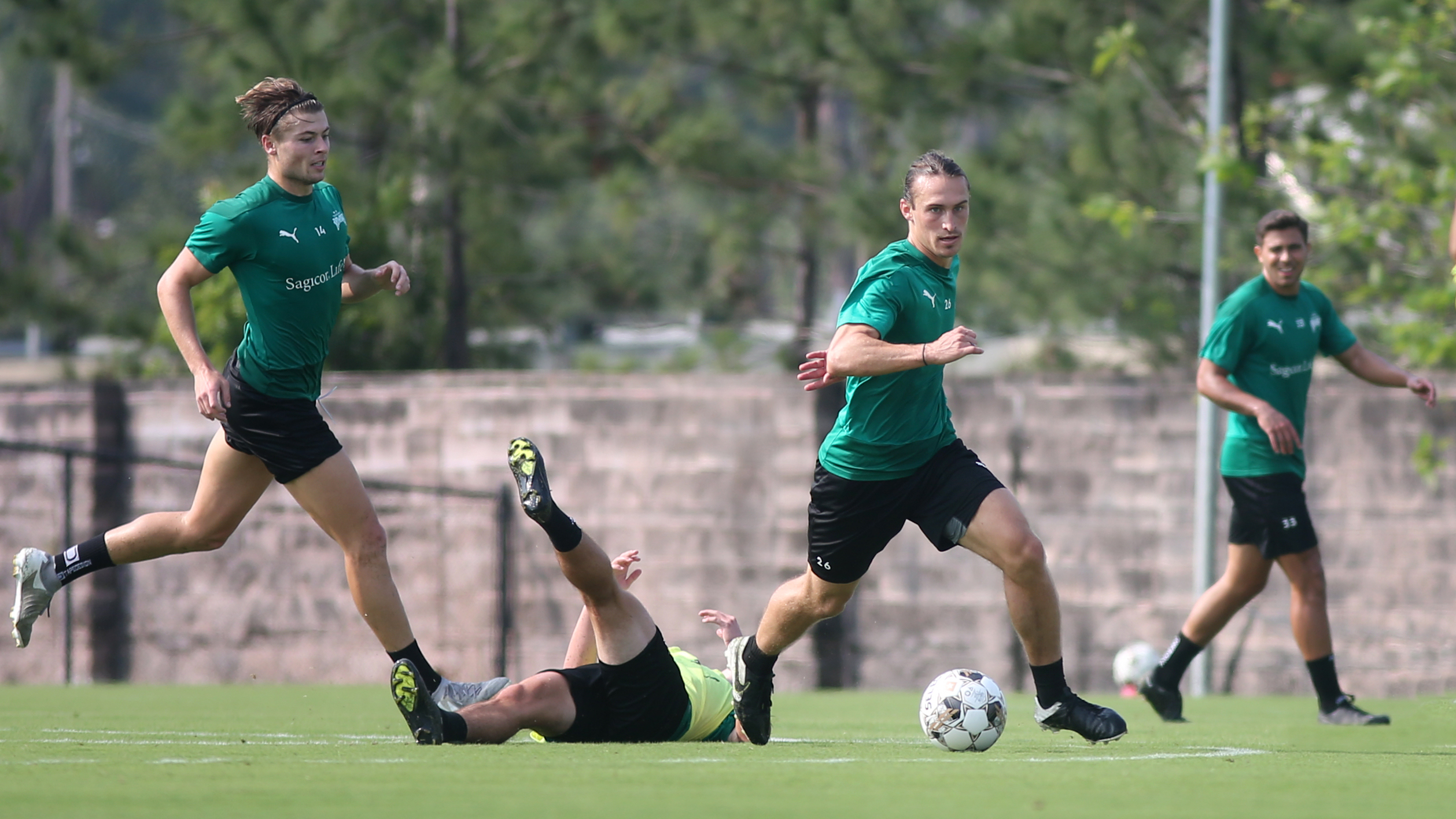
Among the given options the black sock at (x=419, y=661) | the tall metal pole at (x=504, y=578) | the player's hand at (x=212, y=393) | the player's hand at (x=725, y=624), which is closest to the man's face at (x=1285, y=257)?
the player's hand at (x=725, y=624)

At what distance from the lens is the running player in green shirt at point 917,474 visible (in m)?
6.53

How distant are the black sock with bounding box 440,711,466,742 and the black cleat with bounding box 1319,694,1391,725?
14.7ft

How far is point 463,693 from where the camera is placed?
6.66 m

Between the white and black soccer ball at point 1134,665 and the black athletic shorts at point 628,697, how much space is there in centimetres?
571

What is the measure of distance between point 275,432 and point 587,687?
1.58 metres

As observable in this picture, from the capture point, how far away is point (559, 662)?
14.8 m

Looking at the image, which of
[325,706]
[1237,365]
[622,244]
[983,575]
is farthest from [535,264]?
[1237,365]

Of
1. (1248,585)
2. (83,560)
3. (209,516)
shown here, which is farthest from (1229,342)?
(83,560)

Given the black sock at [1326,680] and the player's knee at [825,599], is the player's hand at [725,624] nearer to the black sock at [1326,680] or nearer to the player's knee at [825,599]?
the player's knee at [825,599]

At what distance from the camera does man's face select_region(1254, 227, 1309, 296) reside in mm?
8703

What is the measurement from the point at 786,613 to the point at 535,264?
11.1 m

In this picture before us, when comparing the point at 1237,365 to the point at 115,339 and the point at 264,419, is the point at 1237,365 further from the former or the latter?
the point at 115,339

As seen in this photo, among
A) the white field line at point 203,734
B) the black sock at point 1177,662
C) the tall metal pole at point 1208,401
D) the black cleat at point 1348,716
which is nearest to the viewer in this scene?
the white field line at point 203,734

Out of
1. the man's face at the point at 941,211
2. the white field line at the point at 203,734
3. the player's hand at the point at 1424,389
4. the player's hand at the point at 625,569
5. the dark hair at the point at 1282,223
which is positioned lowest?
the white field line at the point at 203,734
